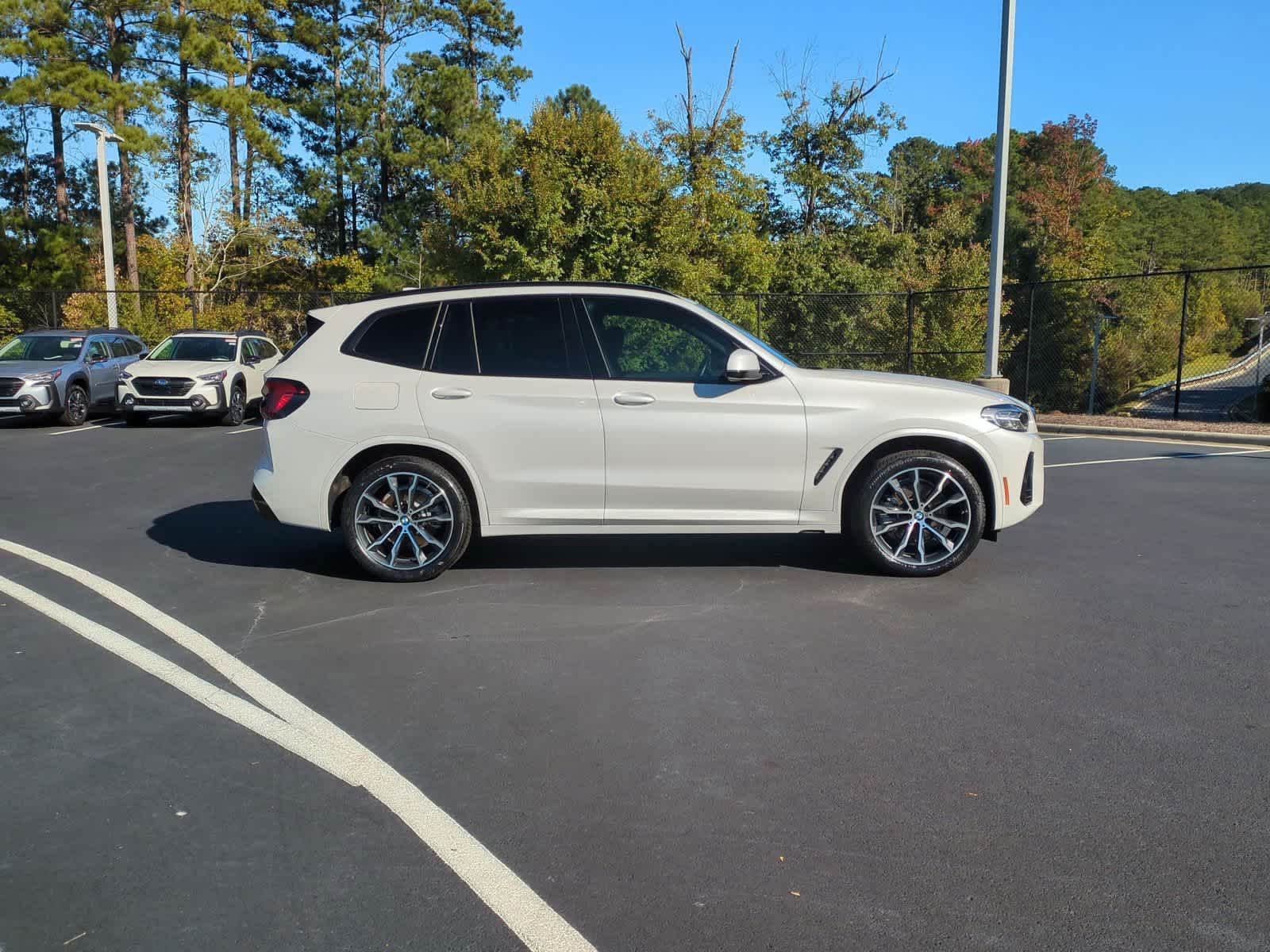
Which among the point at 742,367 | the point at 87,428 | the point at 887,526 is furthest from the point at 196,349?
the point at 887,526

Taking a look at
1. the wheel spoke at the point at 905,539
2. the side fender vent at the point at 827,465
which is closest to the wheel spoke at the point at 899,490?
the wheel spoke at the point at 905,539

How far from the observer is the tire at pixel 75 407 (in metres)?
17.8

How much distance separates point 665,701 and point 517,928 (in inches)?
71.6

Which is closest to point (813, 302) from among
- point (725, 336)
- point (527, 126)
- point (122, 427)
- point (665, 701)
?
point (527, 126)

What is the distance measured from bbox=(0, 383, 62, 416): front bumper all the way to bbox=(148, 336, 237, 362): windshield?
6.89 ft

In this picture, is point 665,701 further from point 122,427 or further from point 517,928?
point 122,427

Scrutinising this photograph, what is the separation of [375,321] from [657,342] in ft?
6.05

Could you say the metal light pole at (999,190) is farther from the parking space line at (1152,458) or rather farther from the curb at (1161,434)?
the parking space line at (1152,458)

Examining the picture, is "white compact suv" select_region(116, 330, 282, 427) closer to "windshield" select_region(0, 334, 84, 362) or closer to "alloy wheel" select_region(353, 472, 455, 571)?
"windshield" select_region(0, 334, 84, 362)

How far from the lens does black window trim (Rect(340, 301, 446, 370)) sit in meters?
6.83

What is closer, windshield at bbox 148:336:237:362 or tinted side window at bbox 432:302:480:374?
tinted side window at bbox 432:302:480:374

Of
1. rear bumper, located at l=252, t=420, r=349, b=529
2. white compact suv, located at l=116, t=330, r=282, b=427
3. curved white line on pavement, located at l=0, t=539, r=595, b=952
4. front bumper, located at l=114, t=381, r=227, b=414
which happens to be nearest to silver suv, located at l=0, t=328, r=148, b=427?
white compact suv, located at l=116, t=330, r=282, b=427

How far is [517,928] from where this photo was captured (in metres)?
2.87

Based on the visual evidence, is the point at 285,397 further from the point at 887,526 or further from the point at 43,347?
the point at 43,347
